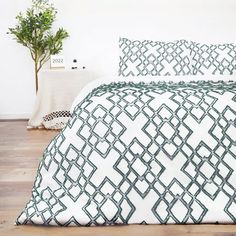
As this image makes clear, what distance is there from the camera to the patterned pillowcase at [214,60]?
353 centimetres

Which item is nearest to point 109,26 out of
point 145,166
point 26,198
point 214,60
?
point 214,60

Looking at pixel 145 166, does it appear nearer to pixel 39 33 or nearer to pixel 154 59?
pixel 154 59

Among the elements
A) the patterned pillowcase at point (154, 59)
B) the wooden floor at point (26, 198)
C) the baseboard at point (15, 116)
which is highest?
the patterned pillowcase at point (154, 59)

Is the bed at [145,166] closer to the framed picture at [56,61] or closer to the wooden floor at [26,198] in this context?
the wooden floor at [26,198]

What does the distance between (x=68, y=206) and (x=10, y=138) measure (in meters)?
2.01

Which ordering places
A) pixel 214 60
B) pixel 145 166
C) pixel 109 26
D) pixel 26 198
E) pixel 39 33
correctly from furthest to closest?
pixel 109 26 → pixel 39 33 → pixel 214 60 → pixel 26 198 → pixel 145 166

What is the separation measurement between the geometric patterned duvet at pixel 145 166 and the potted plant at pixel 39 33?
247cm

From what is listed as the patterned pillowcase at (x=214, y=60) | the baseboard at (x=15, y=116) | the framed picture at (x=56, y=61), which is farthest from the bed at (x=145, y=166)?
the baseboard at (x=15, y=116)

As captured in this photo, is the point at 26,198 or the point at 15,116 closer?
the point at 26,198

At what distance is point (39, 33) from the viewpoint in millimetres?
4391

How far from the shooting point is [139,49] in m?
3.73

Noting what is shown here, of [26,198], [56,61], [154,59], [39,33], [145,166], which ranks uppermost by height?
[39,33]

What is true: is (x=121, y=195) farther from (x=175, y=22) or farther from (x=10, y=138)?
(x=175, y=22)

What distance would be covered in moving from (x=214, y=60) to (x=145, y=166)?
186 cm
